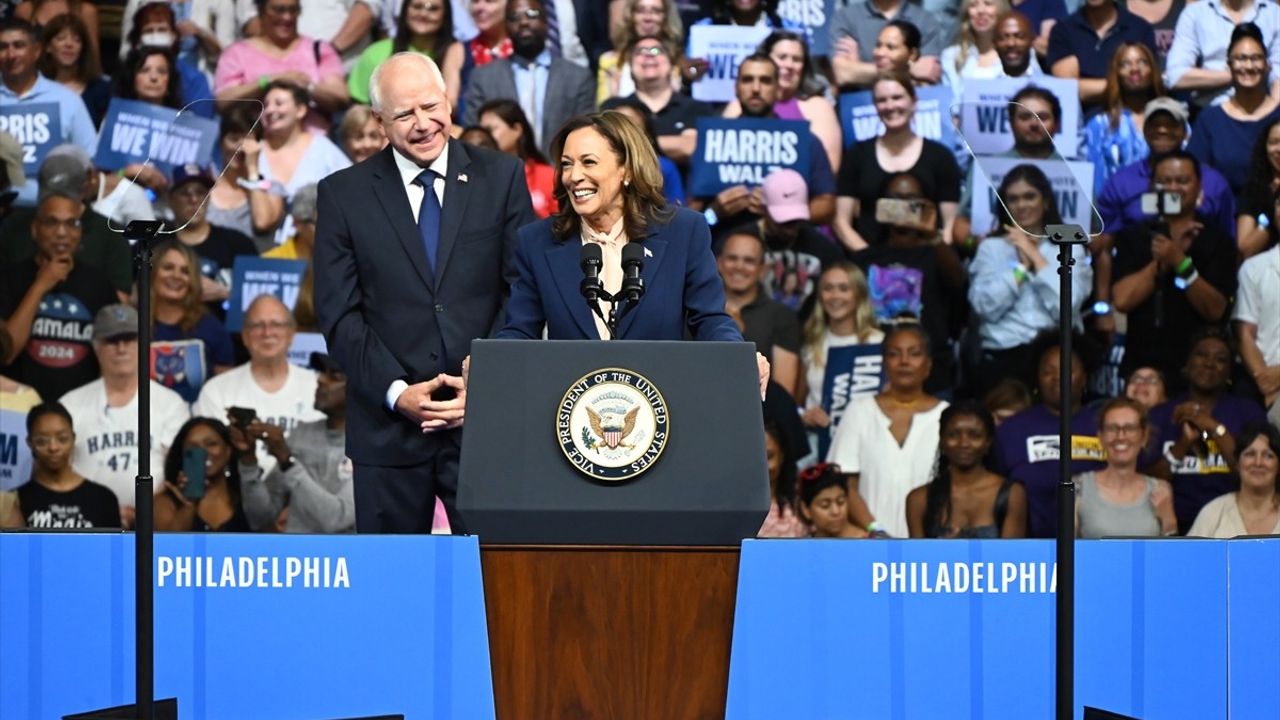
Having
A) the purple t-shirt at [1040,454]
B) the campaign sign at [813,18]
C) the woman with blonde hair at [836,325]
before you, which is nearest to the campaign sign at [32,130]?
the campaign sign at [813,18]

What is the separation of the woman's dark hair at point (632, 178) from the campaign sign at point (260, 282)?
3226 mm

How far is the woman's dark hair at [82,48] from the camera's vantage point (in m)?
6.77

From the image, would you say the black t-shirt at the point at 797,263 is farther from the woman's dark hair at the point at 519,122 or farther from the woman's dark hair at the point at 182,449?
the woman's dark hair at the point at 182,449

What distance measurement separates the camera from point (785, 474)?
617 cm

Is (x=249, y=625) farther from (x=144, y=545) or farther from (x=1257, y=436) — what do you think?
(x=1257, y=436)

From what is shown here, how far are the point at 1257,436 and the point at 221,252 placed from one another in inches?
148

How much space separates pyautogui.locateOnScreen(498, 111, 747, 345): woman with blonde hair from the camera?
136 inches

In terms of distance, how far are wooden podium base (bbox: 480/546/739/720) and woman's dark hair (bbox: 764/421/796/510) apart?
3.19m

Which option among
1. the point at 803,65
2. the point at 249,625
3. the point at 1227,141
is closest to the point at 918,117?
the point at 803,65

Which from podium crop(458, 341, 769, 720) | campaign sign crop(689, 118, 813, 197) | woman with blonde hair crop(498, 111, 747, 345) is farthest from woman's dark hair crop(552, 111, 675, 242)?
campaign sign crop(689, 118, 813, 197)

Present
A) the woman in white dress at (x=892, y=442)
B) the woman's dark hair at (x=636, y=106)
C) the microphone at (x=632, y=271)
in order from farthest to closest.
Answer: the woman's dark hair at (x=636, y=106) → the woman in white dress at (x=892, y=442) → the microphone at (x=632, y=271)

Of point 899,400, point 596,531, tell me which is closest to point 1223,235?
point 899,400

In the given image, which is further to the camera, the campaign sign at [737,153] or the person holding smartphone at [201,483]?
the campaign sign at [737,153]

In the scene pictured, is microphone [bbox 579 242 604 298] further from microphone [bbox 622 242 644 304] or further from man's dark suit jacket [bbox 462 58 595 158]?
man's dark suit jacket [bbox 462 58 595 158]
